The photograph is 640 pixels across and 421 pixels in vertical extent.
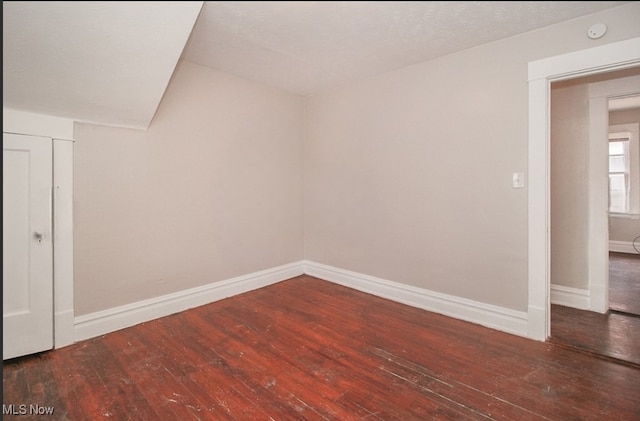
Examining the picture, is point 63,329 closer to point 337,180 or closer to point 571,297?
point 337,180

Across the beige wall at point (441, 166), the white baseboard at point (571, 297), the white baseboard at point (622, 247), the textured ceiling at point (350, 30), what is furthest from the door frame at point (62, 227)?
the white baseboard at point (622, 247)

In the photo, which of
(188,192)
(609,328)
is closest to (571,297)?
(609,328)

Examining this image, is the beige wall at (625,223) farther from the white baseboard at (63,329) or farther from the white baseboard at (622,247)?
the white baseboard at (63,329)

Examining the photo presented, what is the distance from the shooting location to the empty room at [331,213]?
1.72 m

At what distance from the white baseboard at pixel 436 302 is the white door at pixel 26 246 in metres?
2.65

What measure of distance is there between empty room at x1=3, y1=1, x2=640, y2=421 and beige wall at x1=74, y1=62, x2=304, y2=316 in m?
0.02

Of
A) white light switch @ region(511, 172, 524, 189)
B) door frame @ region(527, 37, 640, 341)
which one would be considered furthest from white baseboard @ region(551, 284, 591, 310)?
white light switch @ region(511, 172, 524, 189)

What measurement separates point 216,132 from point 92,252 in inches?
59.6

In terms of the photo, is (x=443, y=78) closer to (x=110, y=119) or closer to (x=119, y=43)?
(x=119, y=43)

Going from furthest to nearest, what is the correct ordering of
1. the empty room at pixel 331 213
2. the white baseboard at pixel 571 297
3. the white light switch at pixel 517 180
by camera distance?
the white baseboard at pixel 571 297 < the white light switch at pixel 517 180 < the empty room at pixel 331 213

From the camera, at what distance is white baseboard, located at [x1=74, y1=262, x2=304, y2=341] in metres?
2.38

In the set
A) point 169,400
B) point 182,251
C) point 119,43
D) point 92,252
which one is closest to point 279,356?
point 169,400

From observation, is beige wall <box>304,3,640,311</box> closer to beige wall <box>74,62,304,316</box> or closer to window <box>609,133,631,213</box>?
beige wall <box>74,62,304,316</box>

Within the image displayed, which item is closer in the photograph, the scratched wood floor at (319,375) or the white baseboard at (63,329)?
the scratched wood floor at (319,375)
